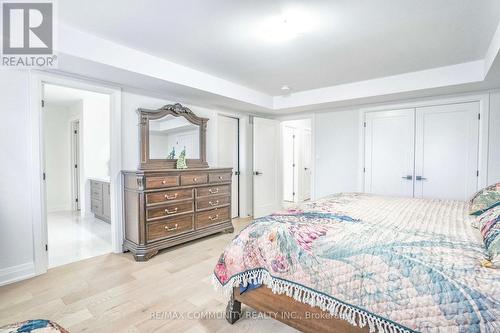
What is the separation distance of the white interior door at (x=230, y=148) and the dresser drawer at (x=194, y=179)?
945mm

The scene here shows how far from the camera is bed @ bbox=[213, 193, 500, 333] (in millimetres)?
1013

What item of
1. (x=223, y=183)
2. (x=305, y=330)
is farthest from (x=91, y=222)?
(x=305, y=330)

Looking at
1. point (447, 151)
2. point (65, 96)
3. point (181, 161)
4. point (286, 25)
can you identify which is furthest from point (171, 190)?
point (447, 151)

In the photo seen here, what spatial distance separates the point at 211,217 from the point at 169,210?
735 millimetres

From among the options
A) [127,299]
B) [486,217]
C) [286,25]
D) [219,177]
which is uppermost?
[286,25]

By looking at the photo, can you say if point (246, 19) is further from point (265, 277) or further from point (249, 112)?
point (249, 112)

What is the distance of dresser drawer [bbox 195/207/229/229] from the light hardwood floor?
0.66m

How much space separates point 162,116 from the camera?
11.3 feet

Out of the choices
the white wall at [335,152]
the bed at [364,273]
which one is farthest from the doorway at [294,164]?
the bed at [364,273]

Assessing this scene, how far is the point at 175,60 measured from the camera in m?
2.88

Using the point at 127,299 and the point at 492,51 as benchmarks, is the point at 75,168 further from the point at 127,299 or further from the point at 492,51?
the point at 492,51

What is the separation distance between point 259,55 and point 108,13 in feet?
4.77

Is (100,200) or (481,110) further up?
(481,110)

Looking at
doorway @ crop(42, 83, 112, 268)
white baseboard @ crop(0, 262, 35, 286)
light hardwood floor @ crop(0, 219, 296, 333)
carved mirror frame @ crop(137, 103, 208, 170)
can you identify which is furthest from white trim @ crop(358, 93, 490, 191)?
white baseboard @ crop(0, 262, 35, 286)
